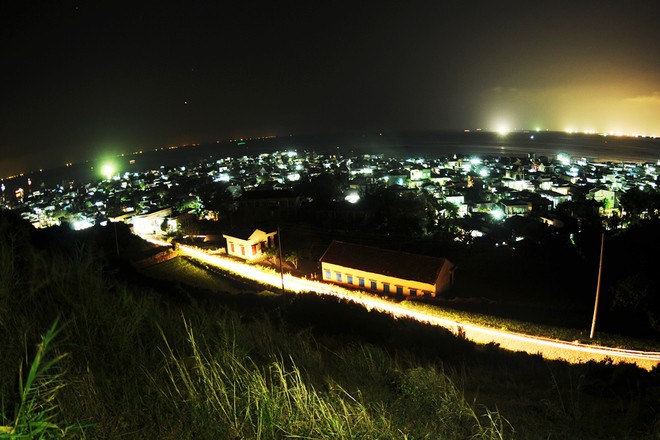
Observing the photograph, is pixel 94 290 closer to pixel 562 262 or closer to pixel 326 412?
pixel 326 412

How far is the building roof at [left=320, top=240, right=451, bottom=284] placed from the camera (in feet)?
51.2

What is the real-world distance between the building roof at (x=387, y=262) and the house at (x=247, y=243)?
4.26 meters

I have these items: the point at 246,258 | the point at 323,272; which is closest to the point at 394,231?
the point at 323,272

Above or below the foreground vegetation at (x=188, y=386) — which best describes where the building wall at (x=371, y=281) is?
below

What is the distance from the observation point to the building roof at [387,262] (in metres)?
15.6

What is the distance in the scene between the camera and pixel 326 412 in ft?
5.86

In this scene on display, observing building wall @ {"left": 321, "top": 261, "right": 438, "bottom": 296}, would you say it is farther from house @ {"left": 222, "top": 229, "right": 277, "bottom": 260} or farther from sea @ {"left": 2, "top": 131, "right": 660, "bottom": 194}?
sea @ {"left": 2, "top": 131, "right": 660, "bottom": 194}

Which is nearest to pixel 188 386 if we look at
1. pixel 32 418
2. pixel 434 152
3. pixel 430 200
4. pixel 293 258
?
pixel 32 418

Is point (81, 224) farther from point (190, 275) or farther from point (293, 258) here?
point (293, 258)

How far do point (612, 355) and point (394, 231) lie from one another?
12343 millimetres

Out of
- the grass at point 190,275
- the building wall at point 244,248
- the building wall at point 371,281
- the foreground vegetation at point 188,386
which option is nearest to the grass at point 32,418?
the foreground vegetation at point 188,386

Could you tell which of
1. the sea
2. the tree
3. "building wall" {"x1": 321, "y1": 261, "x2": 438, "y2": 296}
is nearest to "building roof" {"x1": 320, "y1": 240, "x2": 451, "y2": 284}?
"building wall" {"x1": 321, "y1": 261, "x2": 438, "y2": 296}

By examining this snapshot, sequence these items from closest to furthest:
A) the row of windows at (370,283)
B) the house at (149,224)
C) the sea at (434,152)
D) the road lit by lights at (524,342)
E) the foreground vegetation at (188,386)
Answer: the foreground vegetation at (188,386)
the road lit by lights at (524,342)
the row of windows at (370,283)
the house at (149,224)
the sea at (434,152)

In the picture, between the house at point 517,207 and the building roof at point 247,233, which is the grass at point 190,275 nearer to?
the building roof at point 247,233
